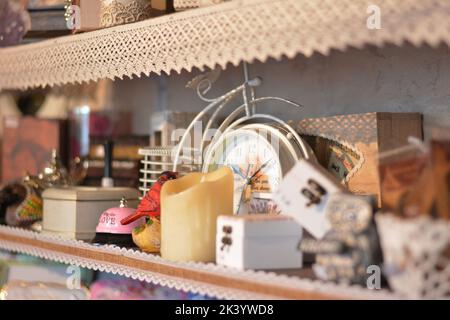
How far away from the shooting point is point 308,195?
3.29 ft

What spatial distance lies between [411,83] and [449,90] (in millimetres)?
80

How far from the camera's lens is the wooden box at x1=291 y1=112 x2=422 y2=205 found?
117 centimetres

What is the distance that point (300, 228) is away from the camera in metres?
1.05

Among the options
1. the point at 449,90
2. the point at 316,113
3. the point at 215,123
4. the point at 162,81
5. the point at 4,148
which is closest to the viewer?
the point at 449,90

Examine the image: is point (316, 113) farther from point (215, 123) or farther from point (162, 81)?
point (162, 81)

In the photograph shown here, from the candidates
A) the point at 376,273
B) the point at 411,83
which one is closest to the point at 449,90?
the point at 411,83

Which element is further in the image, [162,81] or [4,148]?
[4,148]

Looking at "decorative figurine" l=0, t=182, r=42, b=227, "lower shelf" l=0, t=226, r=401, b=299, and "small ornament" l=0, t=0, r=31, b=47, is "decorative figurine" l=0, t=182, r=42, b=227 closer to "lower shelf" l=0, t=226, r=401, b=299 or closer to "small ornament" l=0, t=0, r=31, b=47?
"lower shelf" l=0, t=226, r=401, b=299

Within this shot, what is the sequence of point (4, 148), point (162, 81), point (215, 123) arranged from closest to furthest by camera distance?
point (215, 123) → point (162, 81) → point (4, 148)

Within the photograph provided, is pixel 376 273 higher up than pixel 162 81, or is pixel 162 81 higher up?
pixel 162 81

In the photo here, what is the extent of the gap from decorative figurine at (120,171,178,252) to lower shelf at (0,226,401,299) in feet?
0.12

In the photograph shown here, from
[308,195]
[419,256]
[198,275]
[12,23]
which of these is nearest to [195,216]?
[198,275]

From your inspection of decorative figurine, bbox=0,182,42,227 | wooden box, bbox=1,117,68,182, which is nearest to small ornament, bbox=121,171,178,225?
decorative figurine, bbox=0,182,42,227
